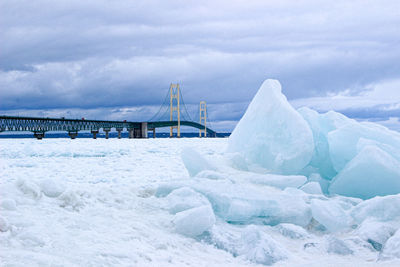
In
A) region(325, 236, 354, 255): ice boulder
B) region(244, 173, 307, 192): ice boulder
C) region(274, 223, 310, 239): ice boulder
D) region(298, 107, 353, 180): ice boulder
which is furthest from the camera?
region(298, 107, 353, 180): ice boulder

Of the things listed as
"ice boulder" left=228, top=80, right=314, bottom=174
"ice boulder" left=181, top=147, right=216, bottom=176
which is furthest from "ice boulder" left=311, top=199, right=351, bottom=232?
"ice boulder" left=181, top=147, right=216, bottom=176

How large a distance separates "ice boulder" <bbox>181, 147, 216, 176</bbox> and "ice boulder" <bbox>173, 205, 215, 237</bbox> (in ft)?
9.71

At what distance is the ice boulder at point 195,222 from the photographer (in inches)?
151

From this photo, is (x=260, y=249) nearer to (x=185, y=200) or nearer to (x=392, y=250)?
(x=392, y=250)

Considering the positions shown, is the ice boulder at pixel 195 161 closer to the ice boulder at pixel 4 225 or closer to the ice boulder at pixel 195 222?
the ice boulder at pixel 195 222

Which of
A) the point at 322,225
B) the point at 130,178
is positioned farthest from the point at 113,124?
the point at 322,225

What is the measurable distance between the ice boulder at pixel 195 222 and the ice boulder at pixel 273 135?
3579 millimetres

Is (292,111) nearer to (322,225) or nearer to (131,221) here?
(322,225)

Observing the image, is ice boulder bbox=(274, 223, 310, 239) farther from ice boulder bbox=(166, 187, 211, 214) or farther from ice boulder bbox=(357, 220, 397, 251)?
ice boulder bbox=(166, 187, 211, 214)

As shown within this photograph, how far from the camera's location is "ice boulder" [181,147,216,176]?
6840 millimetres

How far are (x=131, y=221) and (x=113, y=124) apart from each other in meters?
53.8

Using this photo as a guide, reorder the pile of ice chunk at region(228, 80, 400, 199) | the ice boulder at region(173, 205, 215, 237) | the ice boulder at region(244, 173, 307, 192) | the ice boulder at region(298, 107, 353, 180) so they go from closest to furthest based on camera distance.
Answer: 1. the ice boulder at region(173, 205, 215, 237)
2. the ice boulder at region(244, 173, 307, 192)
3. the pile of ice chunk at region(228, 80, 400, 199)
4. the ice boulder at region(298, 107, 353, 180)

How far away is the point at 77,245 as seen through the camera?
2973 millimetres

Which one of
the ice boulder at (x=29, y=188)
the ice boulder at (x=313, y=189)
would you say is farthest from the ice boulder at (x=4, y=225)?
the ice boulder at (x=313, y=189)
